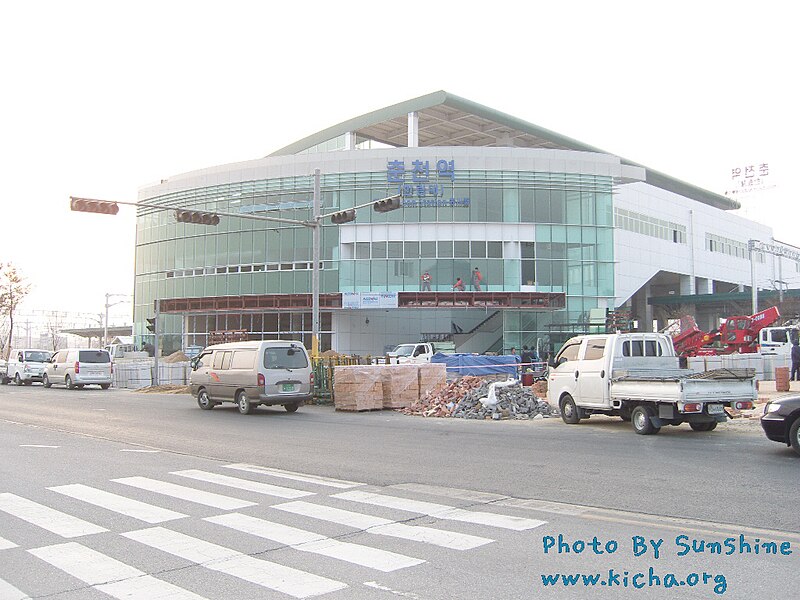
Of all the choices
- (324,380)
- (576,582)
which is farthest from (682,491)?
(324,380)

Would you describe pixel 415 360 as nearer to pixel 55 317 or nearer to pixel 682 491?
pixel 682 491

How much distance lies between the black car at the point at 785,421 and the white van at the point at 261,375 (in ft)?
41.9

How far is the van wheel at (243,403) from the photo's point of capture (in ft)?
66.6

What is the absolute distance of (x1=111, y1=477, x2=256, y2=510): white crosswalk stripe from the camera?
8.13 meters

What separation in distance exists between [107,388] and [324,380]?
664 inches

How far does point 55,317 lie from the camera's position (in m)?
103

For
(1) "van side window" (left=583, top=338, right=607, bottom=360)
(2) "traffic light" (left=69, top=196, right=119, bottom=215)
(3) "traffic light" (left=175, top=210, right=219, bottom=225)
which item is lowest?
(1) "van side window" (left=583, top=338, right=607, bottom=360)

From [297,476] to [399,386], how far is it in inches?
473

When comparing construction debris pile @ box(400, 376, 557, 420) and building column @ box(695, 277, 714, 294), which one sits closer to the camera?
construction debris pile @ box(400, 376, 557, 420)

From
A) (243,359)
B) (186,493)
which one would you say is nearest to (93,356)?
(243,359)

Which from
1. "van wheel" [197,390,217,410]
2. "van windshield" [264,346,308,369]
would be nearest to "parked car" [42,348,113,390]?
"van wheel" [197,390,217,410]

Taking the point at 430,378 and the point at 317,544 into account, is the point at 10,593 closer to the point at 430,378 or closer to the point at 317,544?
the point at 317,544

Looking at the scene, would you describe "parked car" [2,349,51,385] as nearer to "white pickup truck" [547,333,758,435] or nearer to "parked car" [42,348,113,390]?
"parked car" [42,348,113,390]

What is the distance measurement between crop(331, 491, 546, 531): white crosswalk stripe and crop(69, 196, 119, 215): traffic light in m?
14.7
